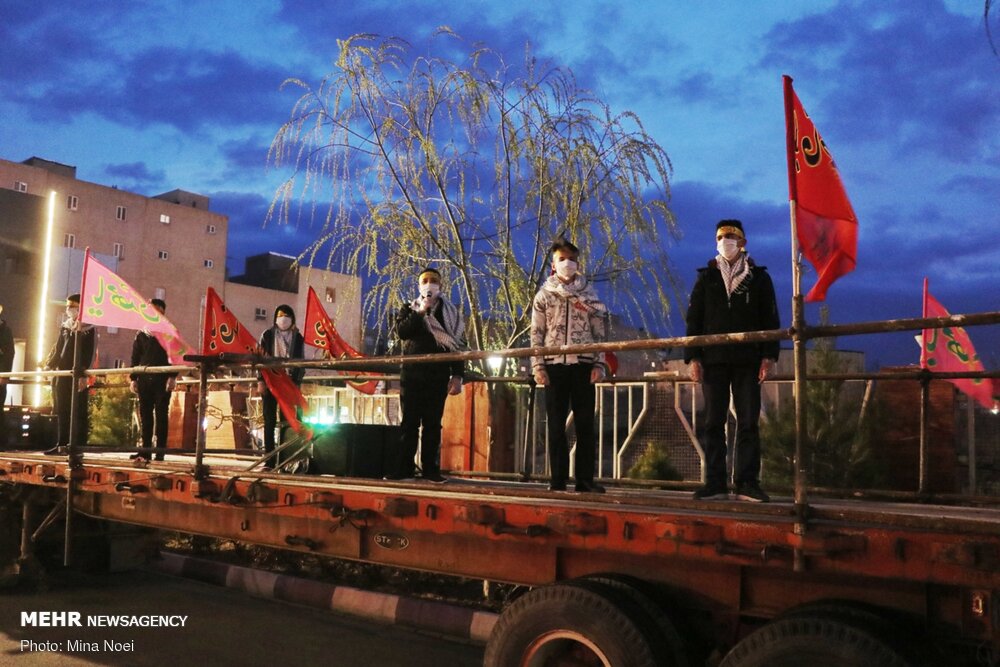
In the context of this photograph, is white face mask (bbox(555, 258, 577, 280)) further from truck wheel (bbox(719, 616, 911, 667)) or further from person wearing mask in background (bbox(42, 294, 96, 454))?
person wearing mask in background (bbox(42, 294, 96, 454))

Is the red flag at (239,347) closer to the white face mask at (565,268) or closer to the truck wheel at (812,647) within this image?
the white face mask at (565,268)

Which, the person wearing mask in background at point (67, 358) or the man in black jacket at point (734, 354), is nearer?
the man in black jacket at point (734, 354)

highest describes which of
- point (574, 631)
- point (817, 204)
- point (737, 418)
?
point (817, 204)

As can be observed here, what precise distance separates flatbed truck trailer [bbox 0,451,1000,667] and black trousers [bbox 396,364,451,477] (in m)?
0.92

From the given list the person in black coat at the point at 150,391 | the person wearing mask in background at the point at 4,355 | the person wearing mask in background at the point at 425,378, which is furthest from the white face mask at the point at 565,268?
the person wearing mask in background at the point at 4,355

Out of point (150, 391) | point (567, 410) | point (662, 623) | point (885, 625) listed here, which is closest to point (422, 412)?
point (567, 410)

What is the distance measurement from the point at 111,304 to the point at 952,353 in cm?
742

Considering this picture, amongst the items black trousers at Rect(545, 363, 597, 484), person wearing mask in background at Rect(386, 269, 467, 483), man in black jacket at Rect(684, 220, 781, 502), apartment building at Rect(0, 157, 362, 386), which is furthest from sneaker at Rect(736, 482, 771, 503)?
apartment building at Rect(0, 157, 362, 386)

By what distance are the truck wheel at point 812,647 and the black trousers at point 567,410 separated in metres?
2.09

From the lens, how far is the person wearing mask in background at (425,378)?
6254mm

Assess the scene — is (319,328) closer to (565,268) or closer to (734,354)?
(565,268)

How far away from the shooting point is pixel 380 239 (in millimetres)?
10086

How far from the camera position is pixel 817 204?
3885 mm

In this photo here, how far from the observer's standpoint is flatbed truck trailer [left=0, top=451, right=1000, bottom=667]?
315cm
